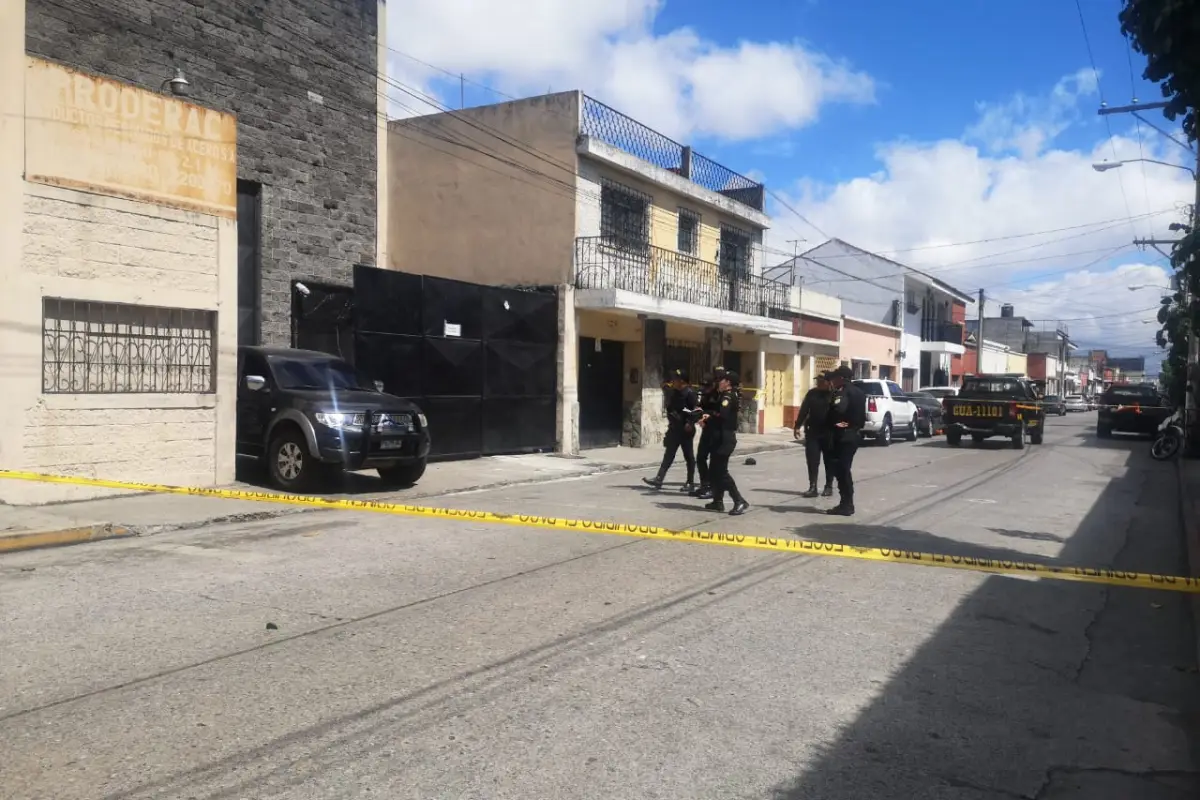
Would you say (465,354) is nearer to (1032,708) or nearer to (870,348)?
(1032,708)

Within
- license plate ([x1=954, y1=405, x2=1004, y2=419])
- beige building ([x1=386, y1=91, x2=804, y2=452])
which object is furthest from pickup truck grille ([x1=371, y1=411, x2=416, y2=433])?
license plate ([x1=954, y1=405, x2=1004, y2=419])

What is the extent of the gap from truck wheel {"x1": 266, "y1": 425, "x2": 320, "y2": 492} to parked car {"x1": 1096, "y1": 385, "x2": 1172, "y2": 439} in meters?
27.9

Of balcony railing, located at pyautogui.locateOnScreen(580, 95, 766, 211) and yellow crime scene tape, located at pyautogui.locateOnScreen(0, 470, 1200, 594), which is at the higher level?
balcony railing, located at pyautogui.locateOnScreen(580, 95, 766, 211)

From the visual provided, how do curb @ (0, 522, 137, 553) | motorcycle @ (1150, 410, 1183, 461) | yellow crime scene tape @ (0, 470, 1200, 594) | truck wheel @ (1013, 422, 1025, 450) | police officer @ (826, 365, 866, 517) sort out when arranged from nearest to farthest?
yellow crime scene tape @ (0, 470, 1200, 594), curb @ (0, 522, 137, 553), police officer @ (826, 365, 866, 517), motorcycle @ (1150, 410, 1183, 461), truck wheel @ (1013, 422, 1025, 450)

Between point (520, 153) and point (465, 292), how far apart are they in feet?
15.4

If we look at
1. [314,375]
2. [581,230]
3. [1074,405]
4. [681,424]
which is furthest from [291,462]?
[1074,405]

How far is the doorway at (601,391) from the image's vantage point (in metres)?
20.7

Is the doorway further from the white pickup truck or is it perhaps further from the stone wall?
the white pickup truck

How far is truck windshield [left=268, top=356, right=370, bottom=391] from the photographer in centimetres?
1257

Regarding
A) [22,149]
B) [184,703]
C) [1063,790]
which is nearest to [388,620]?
[184,703]

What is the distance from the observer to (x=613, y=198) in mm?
20891

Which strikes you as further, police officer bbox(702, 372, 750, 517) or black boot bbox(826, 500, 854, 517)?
black boot bbox(826, 500, 854, 517)

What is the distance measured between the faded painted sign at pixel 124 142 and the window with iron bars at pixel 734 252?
52.5 ft

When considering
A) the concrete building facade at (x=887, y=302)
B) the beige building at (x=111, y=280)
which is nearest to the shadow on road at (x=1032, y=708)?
the beige building at (x=111, y=280)
